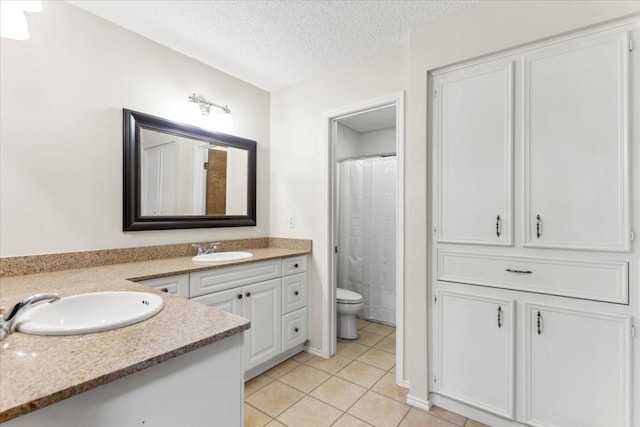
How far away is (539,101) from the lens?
1562mm

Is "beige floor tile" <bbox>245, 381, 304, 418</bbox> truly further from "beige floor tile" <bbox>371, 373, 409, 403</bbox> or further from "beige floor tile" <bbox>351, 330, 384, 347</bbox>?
"beige floor tile" <bbox>351, 330, 384, 347</bbox>

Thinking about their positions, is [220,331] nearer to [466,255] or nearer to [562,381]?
[466,255]

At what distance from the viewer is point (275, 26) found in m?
1.92

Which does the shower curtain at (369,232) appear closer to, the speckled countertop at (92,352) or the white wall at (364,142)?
the white wall at (364,142)

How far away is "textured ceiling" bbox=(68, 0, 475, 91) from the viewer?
5.68 ft

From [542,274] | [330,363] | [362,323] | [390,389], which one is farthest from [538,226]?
[362,323]

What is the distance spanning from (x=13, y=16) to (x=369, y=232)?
9.97ft

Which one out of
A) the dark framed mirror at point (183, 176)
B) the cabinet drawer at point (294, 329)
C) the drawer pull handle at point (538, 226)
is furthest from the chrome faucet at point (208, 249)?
the drawer pull handle at point (538, 226)

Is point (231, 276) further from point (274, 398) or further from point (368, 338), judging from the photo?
point (368, 338)

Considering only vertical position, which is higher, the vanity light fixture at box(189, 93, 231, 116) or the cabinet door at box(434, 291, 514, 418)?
the vanity light fixture at box(189, 93, 231, 116)

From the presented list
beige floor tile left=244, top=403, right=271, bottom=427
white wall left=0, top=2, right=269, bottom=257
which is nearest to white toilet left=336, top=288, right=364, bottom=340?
beige floor tile left=244, top=403, right=271, bottom=427

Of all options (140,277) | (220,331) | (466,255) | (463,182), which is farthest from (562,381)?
(140,277)

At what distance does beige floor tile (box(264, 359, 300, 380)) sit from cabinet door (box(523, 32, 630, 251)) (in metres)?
1.88

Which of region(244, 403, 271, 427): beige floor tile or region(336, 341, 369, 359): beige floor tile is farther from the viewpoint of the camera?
region(336, 341, 369, 359): beige floor tile
